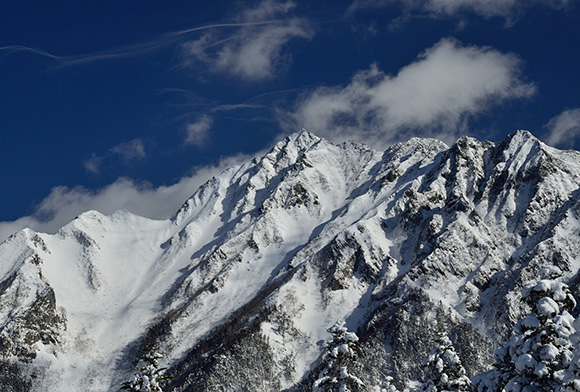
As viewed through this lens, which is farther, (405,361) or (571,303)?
(405,361)

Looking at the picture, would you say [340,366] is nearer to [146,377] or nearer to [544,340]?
[146,377]

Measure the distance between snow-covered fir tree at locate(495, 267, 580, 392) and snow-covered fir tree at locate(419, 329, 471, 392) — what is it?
11623 millimetres

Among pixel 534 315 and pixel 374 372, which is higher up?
pixel 374 372

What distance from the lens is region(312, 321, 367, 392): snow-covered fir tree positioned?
40219 millimetres

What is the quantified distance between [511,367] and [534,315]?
3689 mm

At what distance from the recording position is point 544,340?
93.9 feet

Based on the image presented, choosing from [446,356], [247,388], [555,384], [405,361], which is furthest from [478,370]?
[555,384]

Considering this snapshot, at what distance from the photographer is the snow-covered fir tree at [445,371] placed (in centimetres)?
4084

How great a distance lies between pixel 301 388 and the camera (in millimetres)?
198000

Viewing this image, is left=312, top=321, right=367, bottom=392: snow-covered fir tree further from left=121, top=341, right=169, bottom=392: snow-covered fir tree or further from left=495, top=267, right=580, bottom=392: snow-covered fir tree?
Answer: left=495, top=267, right=580, bottom=392: snow-covered fir tree

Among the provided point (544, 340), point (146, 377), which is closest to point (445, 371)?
point (544, 340)

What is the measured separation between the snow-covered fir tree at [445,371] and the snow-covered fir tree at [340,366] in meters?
5.13

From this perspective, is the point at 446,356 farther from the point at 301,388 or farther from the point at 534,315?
the point at 301,388

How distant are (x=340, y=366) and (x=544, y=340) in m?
15.6
